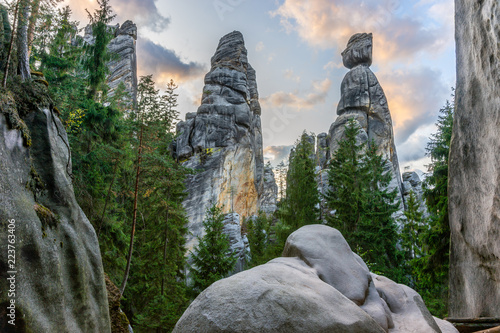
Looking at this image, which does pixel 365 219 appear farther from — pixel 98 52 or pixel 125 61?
pixel 125 61

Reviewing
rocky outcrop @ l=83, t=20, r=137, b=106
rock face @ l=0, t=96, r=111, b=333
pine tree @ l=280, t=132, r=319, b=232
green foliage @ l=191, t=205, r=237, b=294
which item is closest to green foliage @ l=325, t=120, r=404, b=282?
pine tree @ l=280, t=132, r=319, b=232

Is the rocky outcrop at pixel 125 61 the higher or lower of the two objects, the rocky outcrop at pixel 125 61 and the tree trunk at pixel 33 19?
the higher

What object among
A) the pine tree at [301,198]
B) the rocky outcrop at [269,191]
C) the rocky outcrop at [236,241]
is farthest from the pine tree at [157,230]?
the rocky outcrop at [269,191]

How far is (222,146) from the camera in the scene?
35438 millimetres

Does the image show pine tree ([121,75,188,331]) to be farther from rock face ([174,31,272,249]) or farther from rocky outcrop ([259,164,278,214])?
rocky outcrop ([259,164,278,214])

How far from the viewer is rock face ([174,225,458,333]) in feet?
10.3

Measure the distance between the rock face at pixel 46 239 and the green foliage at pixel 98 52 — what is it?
19.0ft

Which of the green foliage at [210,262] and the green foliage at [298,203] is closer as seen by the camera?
the green foliage at [210,262]

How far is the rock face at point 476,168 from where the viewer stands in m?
7.57

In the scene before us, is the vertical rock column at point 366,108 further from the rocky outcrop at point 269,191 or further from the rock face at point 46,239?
the rock face at point 46,239

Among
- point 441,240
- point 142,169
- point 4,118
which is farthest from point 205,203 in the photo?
point 4,118

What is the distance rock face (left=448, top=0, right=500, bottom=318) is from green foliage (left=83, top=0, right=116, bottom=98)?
13748 millimetres

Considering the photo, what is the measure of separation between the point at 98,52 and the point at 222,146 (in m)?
22.7

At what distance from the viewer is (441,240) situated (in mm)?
10578
